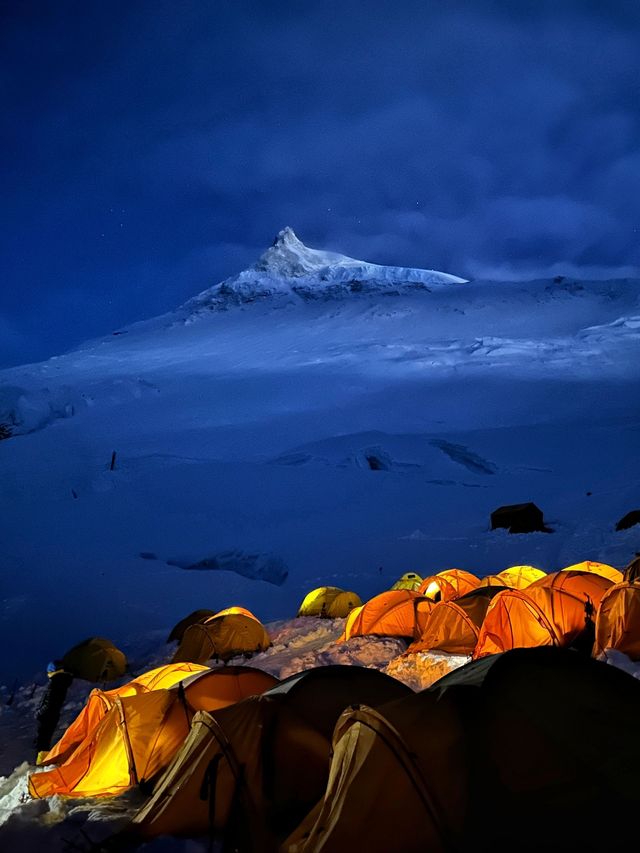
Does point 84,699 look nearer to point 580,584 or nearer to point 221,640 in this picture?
point 221,640

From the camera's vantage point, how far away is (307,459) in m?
42.0

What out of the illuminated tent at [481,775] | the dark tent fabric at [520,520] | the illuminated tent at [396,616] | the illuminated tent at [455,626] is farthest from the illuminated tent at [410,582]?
the illuminated tent at [481,775]

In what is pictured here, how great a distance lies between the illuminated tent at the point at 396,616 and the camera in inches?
533

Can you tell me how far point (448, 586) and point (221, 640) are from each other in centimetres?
657

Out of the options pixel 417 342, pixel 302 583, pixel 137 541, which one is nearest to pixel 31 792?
pixel 302 583

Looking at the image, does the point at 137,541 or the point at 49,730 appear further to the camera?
the point at 137,541

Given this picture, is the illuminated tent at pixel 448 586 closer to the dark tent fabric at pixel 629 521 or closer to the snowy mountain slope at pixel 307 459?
the snowy mountain slope at pixel 307 459

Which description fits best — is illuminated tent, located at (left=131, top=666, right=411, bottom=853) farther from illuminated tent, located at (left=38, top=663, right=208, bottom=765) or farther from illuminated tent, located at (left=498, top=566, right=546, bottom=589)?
illuminated tent, located at (left=498, top=566, right=546, bottom=589)

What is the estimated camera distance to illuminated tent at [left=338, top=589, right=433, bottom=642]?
13.5 m

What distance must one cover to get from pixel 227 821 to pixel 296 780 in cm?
64

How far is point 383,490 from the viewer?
120ft

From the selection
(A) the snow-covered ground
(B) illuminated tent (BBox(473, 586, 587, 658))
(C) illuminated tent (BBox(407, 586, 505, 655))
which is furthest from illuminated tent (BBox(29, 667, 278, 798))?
(C) illuminated tent (BBox(407, 586, 505, 655))

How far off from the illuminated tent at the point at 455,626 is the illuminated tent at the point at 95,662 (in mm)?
8242

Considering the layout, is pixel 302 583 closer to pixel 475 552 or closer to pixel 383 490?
pixel 475 552
